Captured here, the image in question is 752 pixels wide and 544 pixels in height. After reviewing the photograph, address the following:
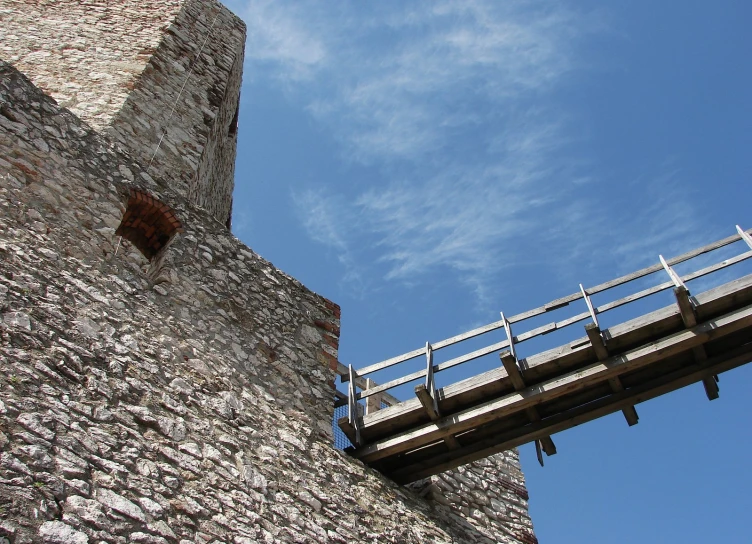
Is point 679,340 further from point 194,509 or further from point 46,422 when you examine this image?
point 46,422

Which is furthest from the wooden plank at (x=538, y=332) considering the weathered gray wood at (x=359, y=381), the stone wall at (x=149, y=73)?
the stone wall at (x=149, y=73)

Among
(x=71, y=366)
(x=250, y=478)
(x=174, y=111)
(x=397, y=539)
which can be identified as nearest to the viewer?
(x=71, y=366)

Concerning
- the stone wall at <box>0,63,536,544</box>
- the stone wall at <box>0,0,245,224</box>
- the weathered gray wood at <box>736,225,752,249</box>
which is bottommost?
the stone wall at <box>0,63,536,544</box>

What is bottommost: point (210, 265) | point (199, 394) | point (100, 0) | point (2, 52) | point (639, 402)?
point (199, 394)

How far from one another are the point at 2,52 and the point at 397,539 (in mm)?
7519

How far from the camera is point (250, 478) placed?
544 cm

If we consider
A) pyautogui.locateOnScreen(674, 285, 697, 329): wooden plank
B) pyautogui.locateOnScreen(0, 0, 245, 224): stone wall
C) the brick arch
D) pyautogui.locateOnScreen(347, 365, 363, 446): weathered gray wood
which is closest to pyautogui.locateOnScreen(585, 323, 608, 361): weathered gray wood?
pyautogui.locateOnScreen(674, 285, 697, 329): wooden plank

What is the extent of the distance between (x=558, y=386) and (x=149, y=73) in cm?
627

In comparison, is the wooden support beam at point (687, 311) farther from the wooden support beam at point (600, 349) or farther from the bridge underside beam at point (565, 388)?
the wooden support beam at point (600, 349)

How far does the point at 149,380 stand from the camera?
5.48 meters

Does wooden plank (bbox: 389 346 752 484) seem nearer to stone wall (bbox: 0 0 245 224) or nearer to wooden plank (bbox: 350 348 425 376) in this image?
wooden plank (bbox: 350 348 425 376)

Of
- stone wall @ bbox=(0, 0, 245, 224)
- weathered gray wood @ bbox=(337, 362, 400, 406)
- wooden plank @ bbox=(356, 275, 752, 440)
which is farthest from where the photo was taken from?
stone wall @ bbox=(0, 0, 245, 224)

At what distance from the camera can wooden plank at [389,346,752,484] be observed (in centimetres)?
669

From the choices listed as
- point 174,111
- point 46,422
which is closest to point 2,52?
point 174,111
